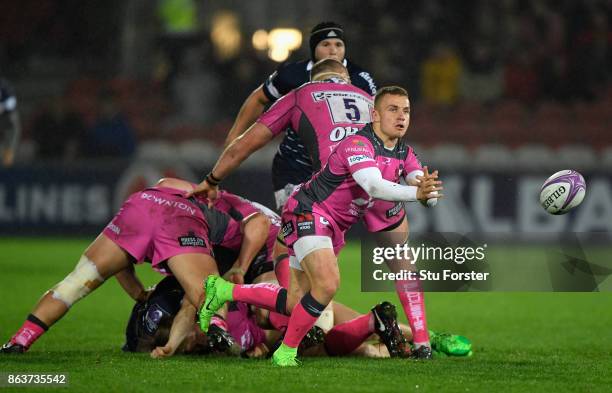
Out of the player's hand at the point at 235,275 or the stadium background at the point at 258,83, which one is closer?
the player's hand at the point at 235,275

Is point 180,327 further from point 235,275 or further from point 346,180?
point 346,180

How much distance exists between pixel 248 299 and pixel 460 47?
503 inches

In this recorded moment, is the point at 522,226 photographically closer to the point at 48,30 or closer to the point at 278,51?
the point at 278,51

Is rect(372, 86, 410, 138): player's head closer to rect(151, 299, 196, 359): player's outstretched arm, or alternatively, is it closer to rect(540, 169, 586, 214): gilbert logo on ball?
rect(540, 169, 586, 214): gilbert logo on ball

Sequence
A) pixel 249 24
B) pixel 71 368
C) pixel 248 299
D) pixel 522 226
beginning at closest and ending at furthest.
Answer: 1. pixel 71 368
2. pixel 248 299
3. pixel 522 226
4. pixel 249 24

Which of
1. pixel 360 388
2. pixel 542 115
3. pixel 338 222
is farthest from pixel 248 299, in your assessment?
pixel 542 115

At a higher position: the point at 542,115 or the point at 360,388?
the point at 542,115

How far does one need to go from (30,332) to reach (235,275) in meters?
1.41

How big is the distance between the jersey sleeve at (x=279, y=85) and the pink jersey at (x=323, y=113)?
3.43 ft

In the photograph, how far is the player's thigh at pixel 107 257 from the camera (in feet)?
24.8

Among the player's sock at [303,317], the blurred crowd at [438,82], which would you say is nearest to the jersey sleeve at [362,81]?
the player's sock at [303,317]

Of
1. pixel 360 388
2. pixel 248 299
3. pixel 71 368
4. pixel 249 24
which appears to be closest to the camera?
pixel 360 388

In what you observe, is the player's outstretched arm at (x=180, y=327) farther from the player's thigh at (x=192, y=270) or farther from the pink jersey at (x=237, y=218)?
the pink jersey at (x=237, y=218)

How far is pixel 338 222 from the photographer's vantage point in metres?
7.03
